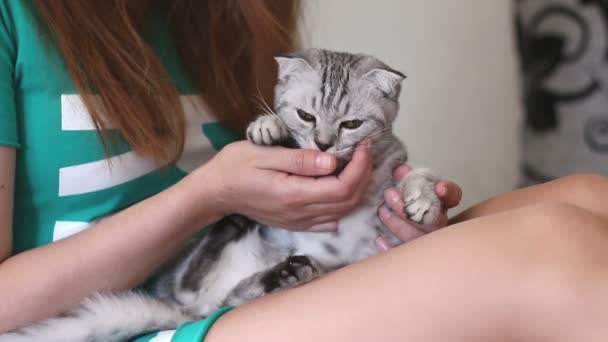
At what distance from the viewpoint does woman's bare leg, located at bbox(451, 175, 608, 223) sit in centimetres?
92

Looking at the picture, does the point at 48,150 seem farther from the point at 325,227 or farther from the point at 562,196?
the point at 562,196

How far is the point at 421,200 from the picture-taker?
2.77 feet

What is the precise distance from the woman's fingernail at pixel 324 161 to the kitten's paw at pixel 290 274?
0.40ft

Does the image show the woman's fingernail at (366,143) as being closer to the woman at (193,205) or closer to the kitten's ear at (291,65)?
the woman at (193,205)

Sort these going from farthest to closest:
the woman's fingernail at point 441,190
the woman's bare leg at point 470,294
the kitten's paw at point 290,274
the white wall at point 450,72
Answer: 1. the white wall at point 450,72
2. the woman's fingernail at point 441,190
3. the kitten's paw at point 290,274
4. the woman's bare leg at point 470,294

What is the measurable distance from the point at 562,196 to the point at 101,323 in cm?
70

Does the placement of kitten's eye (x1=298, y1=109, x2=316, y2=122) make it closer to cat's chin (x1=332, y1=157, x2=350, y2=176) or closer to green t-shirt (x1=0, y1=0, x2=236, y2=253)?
cat's chin (x1=332, y1=157, x2=350, y2=176)

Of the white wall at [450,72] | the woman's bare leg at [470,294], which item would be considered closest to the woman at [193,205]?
the woman's bare leg at [470,294]

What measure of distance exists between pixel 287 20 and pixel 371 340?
0.65m

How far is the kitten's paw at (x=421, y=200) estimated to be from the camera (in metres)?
0.84

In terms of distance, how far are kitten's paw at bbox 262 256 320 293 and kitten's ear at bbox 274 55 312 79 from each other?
0.93 ft

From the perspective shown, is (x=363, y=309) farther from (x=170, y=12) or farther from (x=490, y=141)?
(x=490, y=141)

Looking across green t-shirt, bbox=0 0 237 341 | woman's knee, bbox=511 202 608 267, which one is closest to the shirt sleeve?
green t-shirt, bbox=0 0 237 341

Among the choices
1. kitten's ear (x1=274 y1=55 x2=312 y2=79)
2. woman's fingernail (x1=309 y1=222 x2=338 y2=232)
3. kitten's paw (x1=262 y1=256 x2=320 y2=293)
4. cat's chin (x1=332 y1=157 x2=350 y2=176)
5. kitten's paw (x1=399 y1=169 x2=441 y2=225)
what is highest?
kitten's ear (x1=274 y1=55 x2=312 y2=79)
